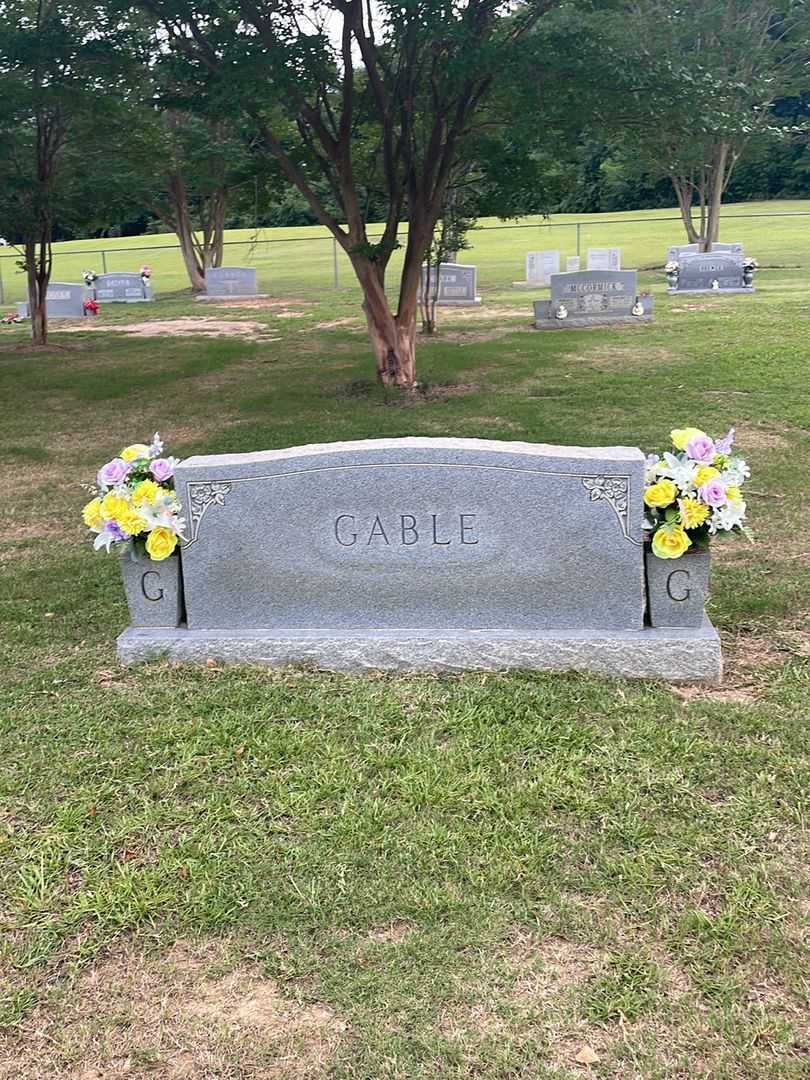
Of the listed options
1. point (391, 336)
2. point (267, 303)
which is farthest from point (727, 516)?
point (267, 303)

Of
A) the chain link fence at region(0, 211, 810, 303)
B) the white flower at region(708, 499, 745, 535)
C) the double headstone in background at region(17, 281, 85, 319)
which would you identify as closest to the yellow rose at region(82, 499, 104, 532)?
the white flower at region(708, 499, 745, 535)

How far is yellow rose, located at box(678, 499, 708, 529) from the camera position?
411cm

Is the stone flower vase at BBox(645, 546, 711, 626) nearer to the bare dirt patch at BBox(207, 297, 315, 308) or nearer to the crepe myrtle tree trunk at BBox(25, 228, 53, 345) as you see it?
the crepe myrtle tree trunk at BBox(25, 228, 53, 345)

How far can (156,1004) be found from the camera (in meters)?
2.62

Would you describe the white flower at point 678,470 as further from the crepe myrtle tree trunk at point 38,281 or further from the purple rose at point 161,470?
the crepe myrtle tree trunk at point 38,281

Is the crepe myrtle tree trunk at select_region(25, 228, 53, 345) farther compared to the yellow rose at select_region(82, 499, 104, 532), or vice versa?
the crepe myrtle tree trunk at select_region(25, 228, 53, 345)

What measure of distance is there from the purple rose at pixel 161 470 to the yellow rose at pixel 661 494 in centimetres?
209

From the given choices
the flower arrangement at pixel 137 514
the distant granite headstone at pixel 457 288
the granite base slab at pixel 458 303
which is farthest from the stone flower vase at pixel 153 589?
the distant granite headstone at pixel 457 288

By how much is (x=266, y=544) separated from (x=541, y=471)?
1.25 m

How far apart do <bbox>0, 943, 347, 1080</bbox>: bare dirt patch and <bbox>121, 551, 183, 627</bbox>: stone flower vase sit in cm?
201

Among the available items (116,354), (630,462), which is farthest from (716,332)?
(630,462)

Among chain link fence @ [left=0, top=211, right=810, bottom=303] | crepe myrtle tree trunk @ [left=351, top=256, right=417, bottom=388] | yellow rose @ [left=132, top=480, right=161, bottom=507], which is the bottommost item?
yellow rose @ [left=132, top=480, right=161, bottom=507]

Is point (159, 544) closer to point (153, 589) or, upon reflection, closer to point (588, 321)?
point (153, 589)

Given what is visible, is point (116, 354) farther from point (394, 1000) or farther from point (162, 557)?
point (394, 1000)
